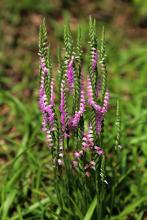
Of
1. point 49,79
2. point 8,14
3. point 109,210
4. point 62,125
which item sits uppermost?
point 8,14

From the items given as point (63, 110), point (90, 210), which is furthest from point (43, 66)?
point (90, 210)

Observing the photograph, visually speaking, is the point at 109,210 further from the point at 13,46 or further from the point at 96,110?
the point at 13,46

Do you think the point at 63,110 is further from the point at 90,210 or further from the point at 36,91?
the point at 36,91

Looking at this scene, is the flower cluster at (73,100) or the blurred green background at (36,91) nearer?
the flower cluster at (73,100)

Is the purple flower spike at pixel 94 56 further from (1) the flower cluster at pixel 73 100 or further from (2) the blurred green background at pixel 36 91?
(2) the blurred green background at pixel 36 91

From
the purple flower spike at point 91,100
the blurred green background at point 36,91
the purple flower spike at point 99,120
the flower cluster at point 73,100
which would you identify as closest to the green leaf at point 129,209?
the blurred green background at point 36,91

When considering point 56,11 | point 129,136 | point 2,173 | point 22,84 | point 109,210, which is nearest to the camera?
point 109,210

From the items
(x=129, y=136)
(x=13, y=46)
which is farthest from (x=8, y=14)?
(x=129, y=136)
